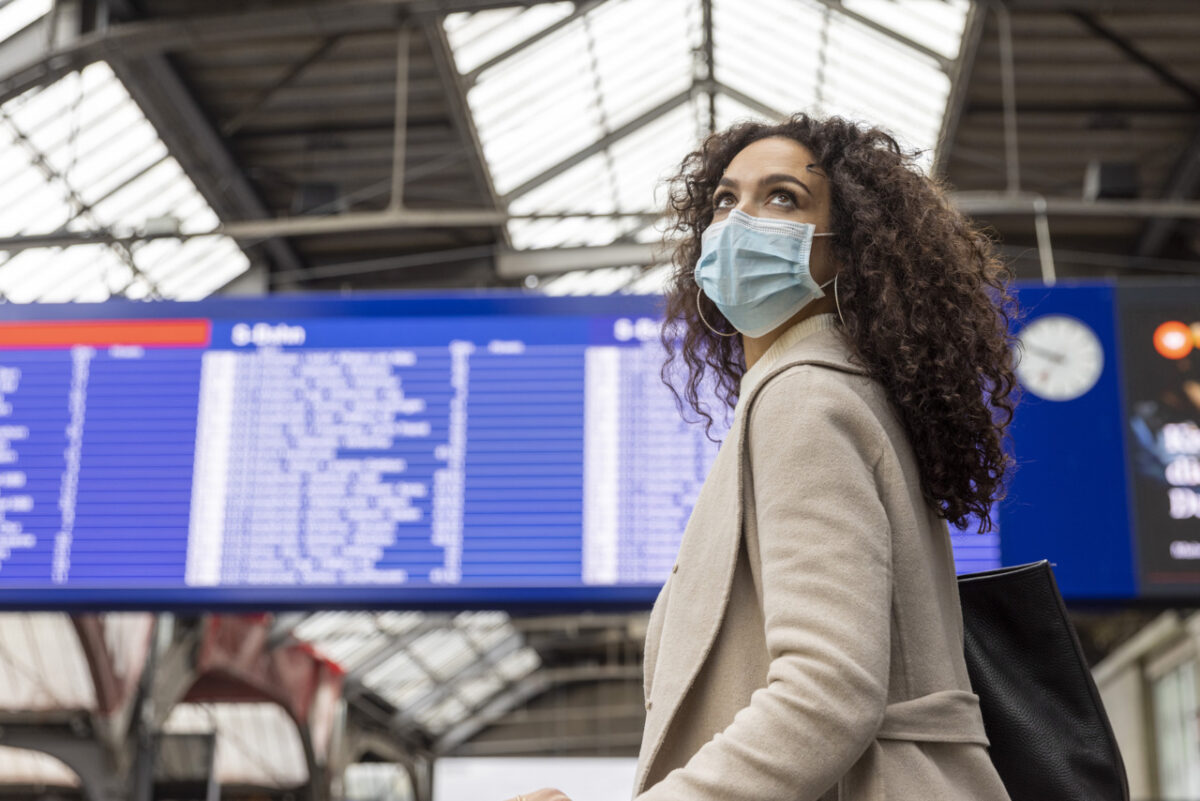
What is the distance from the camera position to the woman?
4.83 feet

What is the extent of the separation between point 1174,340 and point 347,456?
13.2 ft

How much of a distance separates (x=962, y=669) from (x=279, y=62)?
11967 mm

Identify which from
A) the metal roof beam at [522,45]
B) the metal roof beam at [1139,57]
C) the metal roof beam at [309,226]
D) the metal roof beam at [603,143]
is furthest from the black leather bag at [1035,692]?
the metal roof beam at [603,143]

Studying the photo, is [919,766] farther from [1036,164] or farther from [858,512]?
[1036,164]

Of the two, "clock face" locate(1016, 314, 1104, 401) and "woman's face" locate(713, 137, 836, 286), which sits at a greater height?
"clock face" locate(1016, 314, 1104, 401)

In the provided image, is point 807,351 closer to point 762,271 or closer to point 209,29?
point 762,271

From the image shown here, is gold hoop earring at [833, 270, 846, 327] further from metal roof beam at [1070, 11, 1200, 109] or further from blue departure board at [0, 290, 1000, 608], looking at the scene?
metal roof beam at [1070, 11, 1200, 109]

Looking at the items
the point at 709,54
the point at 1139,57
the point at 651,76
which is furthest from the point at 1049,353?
the point at 651,76

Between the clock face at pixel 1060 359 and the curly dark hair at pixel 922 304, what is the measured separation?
15.9ft

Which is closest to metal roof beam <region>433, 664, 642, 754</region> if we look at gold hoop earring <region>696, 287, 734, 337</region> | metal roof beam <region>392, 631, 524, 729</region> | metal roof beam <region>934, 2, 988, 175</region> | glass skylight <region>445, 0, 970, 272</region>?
metal roof beam <region>392, 631, 524, 729</region>

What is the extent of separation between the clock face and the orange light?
29 cm

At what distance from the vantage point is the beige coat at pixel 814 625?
1.46 metres

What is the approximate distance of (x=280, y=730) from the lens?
85.1 feet

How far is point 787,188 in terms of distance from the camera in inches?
76.2
